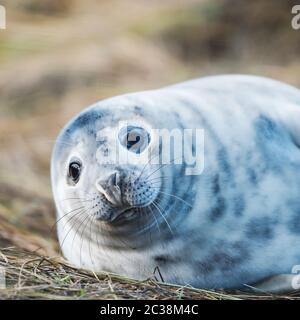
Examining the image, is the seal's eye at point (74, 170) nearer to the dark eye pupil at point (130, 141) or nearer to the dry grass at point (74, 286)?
the dark eye pupil at point (130, 141)

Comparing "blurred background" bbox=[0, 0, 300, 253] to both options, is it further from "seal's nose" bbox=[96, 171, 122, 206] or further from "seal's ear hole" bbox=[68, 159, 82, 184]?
"seal's nose" bbox=[96, 171, 122, 206]

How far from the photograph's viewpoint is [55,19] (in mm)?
6160

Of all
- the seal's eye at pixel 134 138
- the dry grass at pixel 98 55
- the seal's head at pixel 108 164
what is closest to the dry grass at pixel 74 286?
the seal's head at pixel 108 164

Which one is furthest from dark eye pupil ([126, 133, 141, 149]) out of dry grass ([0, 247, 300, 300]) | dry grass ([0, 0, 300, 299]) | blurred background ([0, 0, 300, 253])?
blurred background ([0, 0, 300, 253])

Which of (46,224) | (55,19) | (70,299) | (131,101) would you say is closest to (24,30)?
(55,19)

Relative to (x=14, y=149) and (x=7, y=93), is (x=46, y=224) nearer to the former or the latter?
(x=14, y=149)

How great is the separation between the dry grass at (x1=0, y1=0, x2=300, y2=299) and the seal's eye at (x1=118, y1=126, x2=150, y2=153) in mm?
1759

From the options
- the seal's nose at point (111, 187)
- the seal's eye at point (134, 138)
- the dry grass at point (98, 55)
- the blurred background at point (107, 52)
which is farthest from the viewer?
the blurred background at point (107, 52)

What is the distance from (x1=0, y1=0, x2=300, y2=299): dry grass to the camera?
17.9ft

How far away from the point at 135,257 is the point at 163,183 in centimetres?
33

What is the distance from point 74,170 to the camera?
2.97 m

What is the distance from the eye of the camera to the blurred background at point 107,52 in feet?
18.4

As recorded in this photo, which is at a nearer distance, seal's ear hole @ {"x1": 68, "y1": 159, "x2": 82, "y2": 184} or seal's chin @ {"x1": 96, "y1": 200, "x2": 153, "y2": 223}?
seal's chin @ {"x1": 96, "y1": 200, "x2": 153, "y2": 223}

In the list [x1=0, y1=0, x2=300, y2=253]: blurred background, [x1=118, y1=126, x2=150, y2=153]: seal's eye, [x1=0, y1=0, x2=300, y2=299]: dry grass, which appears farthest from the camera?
[x1=0, y1=0, x2=300, y2=253]: blurred background
